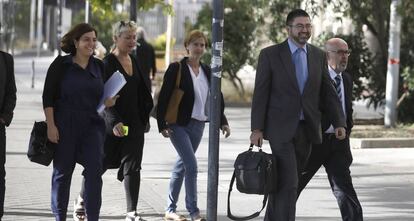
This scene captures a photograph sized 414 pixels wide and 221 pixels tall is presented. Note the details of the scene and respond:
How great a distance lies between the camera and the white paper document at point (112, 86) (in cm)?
818

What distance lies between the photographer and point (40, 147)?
7992 millimetres

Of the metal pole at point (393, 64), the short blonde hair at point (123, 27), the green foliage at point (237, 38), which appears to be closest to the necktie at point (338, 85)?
the short blonde hair at point (123, 27)

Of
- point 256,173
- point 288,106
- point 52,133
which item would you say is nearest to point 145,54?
point 52,133

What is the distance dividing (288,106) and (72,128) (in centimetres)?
173

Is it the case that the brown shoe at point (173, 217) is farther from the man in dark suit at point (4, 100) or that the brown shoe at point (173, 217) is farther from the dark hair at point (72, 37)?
the dark hair at point (72, 37)

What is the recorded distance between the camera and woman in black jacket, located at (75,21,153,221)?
8820 mm

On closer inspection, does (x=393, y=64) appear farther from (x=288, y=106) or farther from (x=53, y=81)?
(x=53, y=81)

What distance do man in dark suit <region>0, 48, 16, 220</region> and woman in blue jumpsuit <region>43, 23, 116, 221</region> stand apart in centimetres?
Result: 40

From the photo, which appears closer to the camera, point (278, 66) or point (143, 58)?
point (278, 66)

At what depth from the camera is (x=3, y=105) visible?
8.24 meters

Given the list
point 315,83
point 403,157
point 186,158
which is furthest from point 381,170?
point 315,83

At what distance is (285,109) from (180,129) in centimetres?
176

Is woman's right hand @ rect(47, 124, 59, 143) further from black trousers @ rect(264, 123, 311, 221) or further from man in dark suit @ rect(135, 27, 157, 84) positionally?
man in dark suit @ rect(135, 27, 157, 84)

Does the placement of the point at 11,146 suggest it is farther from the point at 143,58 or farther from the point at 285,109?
the point at 285,109
